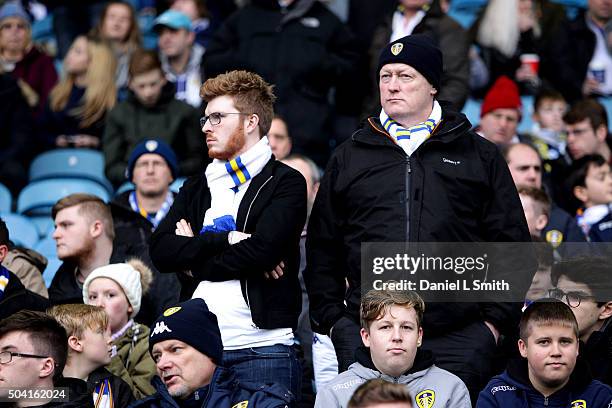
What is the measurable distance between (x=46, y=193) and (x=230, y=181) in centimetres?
385

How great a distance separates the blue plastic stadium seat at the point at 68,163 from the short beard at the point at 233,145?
4.42 metres

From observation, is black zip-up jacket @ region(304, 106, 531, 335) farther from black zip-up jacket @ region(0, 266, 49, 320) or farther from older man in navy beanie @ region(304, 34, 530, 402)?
black zip-up jacket @ region(0, 266, 49, 320)

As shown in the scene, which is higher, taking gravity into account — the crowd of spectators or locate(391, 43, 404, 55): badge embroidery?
locate(391, 43, 404, 55): badge embroidery

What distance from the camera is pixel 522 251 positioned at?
20.1ft

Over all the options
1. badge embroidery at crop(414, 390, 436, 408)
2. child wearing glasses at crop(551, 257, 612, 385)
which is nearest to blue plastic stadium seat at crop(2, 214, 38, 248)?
child wearing glasses at crop(551, 257, 612, 385)

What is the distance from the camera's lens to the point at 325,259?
247 inches

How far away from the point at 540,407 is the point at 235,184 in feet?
5.95

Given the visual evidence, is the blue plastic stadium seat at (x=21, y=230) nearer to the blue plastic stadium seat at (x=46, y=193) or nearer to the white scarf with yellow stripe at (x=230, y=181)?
the blue plastic stadium seat at (x=46, y=193)

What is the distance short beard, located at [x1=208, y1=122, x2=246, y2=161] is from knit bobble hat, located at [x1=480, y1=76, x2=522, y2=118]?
3.87m

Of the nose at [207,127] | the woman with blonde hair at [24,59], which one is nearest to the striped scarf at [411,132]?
the nose at [207,127]

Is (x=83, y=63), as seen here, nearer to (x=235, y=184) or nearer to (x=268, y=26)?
(x=268, y=26)

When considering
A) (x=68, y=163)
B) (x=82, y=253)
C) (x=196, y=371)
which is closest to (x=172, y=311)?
(x=196, y=371)

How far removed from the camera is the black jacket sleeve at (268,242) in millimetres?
5941

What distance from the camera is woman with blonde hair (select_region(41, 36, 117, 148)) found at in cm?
1089
